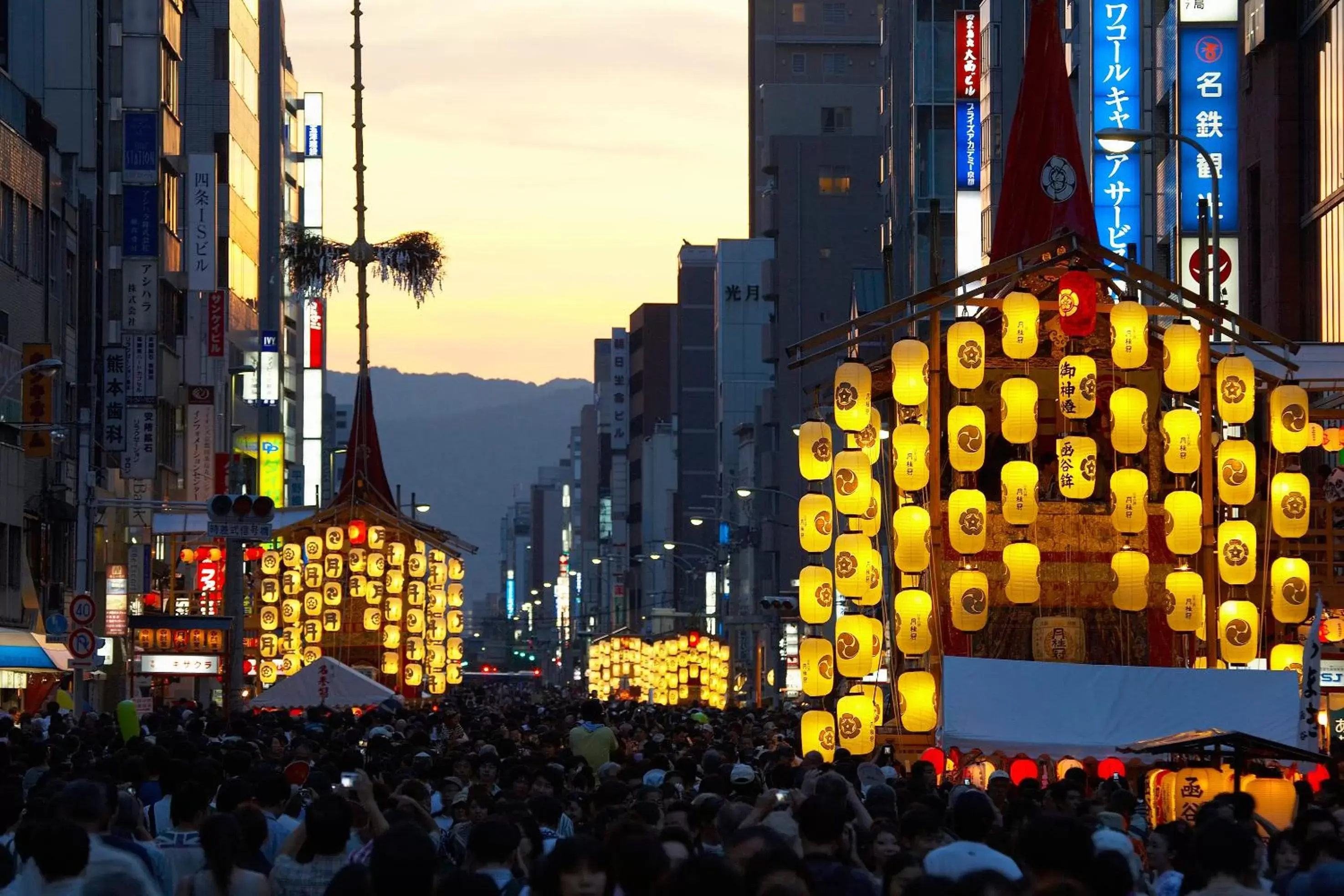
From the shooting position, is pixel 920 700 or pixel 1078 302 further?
pixel 1078 302

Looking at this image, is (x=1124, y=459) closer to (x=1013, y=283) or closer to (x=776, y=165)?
(x=1013, y=283)

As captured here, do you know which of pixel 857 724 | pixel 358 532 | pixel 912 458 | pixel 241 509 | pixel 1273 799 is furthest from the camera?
pixel 358 532

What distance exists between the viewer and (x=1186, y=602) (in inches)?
1065

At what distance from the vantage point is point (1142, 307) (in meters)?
27.3

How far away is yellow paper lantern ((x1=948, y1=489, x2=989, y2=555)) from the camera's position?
27.4 metres

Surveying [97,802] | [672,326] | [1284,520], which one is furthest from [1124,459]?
[672,326]

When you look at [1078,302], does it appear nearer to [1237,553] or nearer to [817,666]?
[1237,553]

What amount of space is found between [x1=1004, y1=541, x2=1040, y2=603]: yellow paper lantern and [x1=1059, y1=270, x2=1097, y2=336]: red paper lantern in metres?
2.73

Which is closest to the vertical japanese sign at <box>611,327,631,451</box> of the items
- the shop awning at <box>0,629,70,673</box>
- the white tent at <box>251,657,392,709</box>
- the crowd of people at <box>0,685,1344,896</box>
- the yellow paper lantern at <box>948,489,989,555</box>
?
the shop awning at <box>0,629,70,673</box>

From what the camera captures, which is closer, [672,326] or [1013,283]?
[1013,283]

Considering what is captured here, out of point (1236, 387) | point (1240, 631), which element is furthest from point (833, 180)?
point (1240, 631)

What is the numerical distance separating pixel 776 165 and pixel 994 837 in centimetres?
9067

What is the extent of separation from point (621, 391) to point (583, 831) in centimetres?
14159

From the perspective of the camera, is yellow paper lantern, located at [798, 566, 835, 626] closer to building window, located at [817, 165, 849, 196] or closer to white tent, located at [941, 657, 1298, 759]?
white tent, located at [941, 657, 1298, 759]
